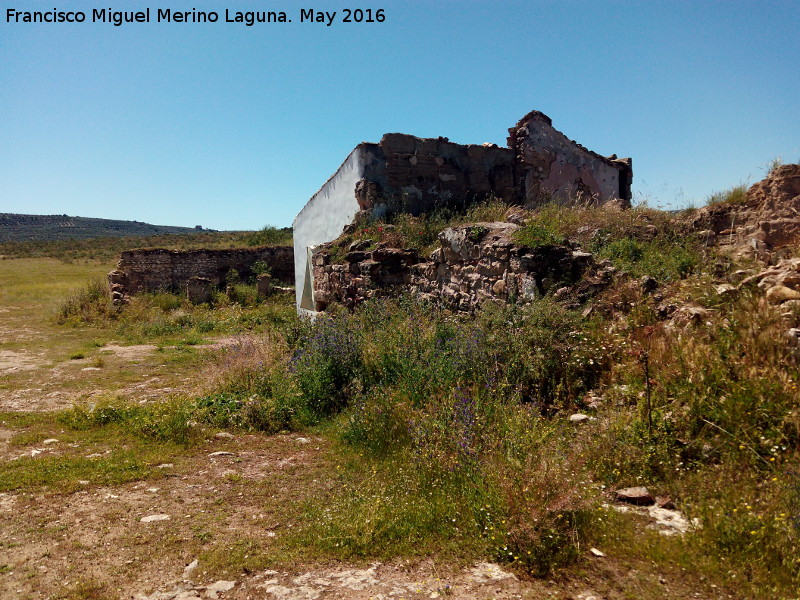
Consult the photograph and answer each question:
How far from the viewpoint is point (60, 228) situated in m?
75.4

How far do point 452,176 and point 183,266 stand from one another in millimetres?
11839

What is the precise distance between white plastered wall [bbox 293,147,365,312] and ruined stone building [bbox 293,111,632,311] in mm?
23

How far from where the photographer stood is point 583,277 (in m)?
5.74

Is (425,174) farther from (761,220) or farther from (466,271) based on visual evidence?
(761,220)

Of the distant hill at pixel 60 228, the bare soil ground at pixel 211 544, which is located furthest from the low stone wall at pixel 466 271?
the distant hill at pixel 60 228

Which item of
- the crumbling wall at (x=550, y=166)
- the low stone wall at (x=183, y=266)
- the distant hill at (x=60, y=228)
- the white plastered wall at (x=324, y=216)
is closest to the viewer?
the white plastered wall at (x=324, y=216)

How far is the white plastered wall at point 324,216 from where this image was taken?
36.7ft

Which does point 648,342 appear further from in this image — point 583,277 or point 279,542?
point 279,542

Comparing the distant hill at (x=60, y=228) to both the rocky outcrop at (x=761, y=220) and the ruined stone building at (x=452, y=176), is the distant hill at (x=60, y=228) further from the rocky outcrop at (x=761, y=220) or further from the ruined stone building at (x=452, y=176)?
the rocky outcrop at (x=761, y=220)

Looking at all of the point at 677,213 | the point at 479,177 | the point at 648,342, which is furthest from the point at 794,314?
the point at 479,177

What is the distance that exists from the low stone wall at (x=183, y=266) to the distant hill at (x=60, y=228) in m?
60.6

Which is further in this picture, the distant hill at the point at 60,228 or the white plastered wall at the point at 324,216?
the distant hill at the point at 60,228

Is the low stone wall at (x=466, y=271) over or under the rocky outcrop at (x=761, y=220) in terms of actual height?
under

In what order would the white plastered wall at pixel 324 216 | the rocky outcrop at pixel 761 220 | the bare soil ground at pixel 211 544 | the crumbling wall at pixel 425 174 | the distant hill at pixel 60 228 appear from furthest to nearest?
1. the distant hill at pixel 60 228
2. the white plastered wall at pixel 324 216
3. the crumbling wall at pixel 425 174
4. the rocky outcrop at pixel 761 220
5. the bare soil ground at pixel 211 544
